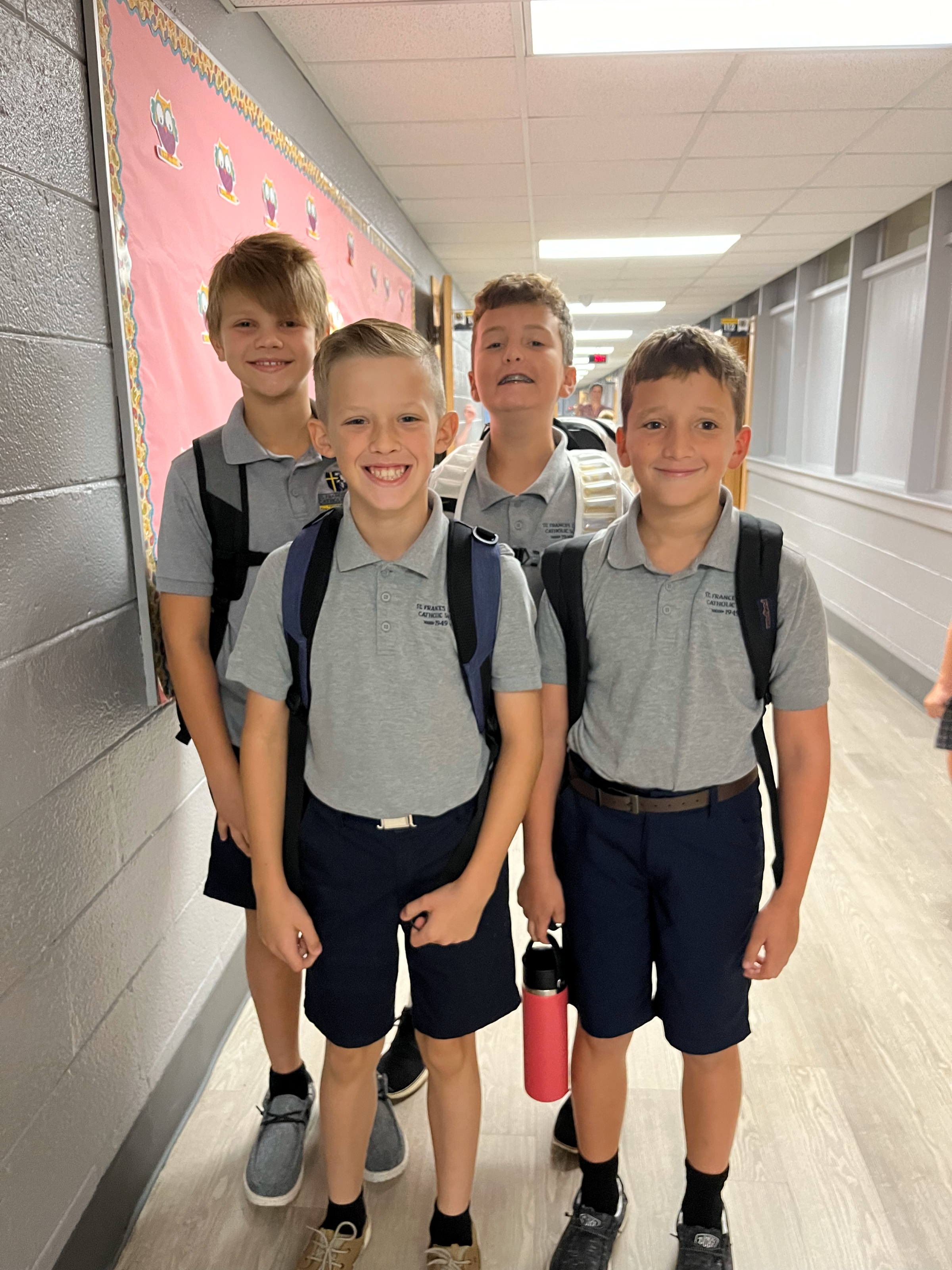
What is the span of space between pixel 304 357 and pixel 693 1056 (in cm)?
130

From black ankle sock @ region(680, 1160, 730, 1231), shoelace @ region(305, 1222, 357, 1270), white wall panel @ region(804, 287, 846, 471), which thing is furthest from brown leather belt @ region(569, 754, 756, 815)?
white wall panel @ region(804, 287, 846, 471)

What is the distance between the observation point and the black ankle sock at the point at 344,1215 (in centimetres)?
148

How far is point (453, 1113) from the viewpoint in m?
1.42

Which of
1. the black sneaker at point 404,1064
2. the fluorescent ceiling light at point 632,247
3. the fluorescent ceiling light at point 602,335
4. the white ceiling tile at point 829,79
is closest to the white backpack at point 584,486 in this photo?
the black sneaker at point 404,1064

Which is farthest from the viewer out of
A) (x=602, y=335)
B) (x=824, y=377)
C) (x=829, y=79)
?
(x=602, y=335)

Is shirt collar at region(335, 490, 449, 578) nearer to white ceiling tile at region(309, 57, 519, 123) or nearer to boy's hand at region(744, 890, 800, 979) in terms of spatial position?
boy's hand at region(744, 890, 800, 979)

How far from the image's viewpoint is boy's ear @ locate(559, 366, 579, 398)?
1.75 m

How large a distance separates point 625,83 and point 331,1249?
11.4 ft

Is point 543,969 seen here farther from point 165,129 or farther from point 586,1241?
point 165,129

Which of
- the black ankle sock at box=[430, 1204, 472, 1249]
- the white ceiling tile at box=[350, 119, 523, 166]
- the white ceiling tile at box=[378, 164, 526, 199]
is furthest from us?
the white ceiling tile at box=[378, 164, 526, 199]

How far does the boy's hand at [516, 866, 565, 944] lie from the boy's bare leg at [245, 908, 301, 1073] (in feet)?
1.61

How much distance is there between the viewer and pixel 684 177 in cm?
440

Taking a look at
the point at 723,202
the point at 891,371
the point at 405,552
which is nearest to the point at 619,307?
the point at 891,371

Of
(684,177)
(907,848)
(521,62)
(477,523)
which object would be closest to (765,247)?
(684,177)
